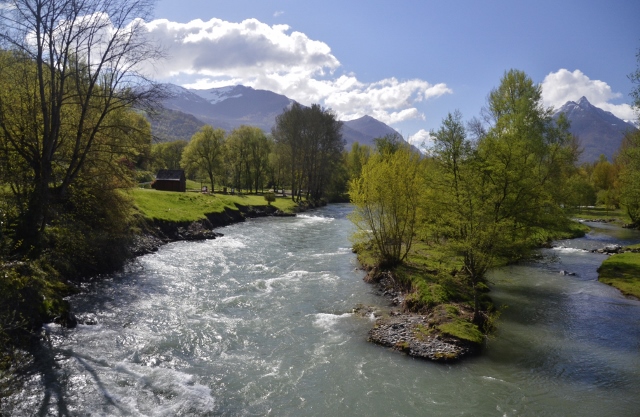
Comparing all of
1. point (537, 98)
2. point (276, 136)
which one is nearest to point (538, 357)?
point (537, 98)

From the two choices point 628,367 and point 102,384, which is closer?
point 102,384

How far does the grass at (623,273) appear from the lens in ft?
84.0

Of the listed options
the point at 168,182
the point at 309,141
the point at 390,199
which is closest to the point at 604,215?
the point at 309,141

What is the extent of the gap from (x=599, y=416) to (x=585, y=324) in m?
8.97

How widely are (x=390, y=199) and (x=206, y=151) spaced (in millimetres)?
58668

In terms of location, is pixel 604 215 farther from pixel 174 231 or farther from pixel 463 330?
pixel 174 231

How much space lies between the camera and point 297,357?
14.8 meters

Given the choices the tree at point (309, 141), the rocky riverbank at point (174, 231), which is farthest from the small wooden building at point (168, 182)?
the tree at point (309, 141)

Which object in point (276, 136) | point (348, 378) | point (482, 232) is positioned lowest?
point (348, 378)

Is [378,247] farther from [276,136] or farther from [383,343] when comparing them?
[276,136]

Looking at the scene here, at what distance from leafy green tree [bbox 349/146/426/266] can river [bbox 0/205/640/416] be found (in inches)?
138

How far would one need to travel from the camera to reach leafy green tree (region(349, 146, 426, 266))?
81.2 feet

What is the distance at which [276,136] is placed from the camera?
254ft

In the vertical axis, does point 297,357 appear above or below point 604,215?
below
